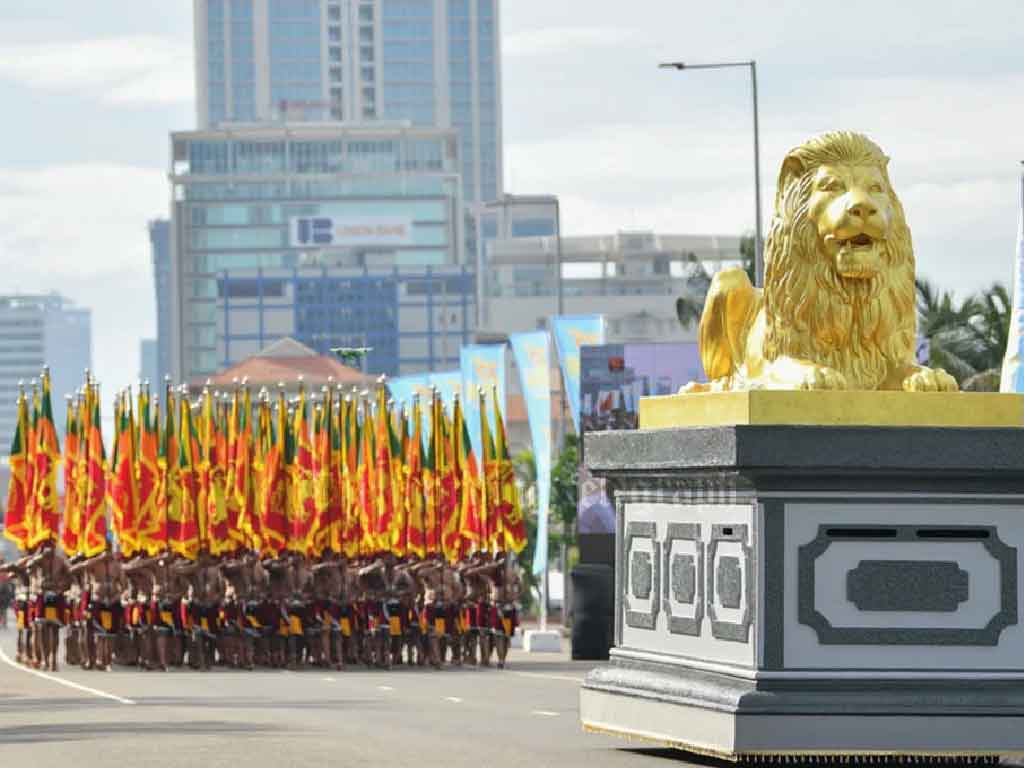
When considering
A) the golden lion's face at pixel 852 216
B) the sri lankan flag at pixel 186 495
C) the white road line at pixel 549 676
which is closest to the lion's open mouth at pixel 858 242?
the golden lion's face at pixel 852 216

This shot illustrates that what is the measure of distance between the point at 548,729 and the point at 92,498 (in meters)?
23.0

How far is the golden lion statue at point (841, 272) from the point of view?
1523 centimetres

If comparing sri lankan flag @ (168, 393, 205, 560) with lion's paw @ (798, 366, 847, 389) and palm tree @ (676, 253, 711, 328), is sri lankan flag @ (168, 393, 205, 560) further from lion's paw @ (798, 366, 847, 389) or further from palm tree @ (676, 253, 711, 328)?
palm tree @ (676, 253, 711, 328)

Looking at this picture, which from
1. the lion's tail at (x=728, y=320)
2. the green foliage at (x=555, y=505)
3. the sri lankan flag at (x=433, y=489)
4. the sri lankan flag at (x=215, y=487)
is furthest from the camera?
the green foliage at (x=555, y=505)

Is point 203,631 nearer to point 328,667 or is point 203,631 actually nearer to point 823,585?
point 328,667

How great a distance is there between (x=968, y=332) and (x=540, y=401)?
874 cm

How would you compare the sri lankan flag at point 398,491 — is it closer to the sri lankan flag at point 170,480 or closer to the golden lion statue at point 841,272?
the sri lankan flag at point 170,480

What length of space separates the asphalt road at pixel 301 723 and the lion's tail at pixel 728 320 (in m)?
2.28

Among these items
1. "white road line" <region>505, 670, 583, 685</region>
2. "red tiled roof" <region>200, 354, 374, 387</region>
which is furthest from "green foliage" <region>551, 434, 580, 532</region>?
"red tiled roof" <region>200, 354, 374, 387</region>

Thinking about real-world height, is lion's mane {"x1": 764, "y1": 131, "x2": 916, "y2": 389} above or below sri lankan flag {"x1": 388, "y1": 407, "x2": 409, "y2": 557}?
above

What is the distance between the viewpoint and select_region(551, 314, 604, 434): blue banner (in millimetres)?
45875

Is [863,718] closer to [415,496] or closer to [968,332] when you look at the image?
[415,496]

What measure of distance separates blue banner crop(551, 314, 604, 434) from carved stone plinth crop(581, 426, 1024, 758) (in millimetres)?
31160

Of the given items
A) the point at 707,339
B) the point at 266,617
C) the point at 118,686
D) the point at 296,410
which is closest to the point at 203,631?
the point at 266,617
